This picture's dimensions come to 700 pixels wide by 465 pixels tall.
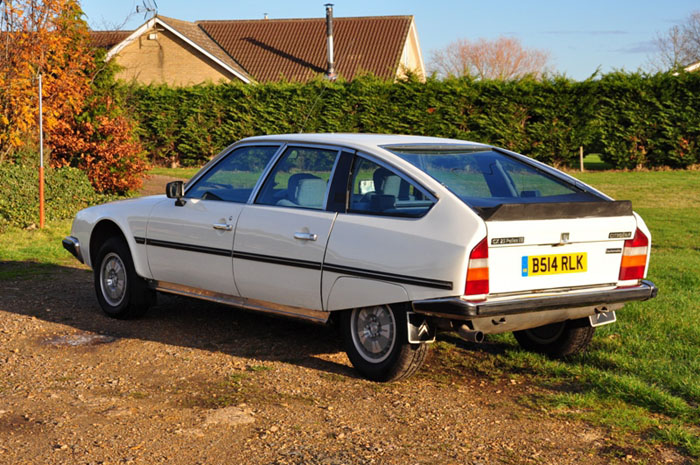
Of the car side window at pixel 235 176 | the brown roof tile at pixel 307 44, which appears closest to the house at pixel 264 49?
the brown roof tile at pixel 307 44

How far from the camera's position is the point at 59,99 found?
1634 centimetres

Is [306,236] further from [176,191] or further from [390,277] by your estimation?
[176,191]

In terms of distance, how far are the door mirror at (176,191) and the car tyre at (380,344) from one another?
6.42 ft

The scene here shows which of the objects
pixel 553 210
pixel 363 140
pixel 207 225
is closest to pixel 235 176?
pixel 207 225

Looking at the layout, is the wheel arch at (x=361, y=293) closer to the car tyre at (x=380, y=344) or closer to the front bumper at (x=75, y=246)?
the car tyre at (x=380, y=344)

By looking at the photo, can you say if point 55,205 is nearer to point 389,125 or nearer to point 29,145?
point 29,145

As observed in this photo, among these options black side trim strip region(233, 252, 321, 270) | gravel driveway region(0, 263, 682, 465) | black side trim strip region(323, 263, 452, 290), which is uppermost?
black side trim strip region(323, 263, 452, 290)

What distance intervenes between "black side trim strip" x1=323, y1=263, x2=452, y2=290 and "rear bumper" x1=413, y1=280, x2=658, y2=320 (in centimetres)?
9

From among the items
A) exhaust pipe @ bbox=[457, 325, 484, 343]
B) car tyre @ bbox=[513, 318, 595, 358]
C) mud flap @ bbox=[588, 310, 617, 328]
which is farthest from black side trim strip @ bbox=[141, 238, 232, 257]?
mud flap @ bbox=[588, 310, 617, 328]

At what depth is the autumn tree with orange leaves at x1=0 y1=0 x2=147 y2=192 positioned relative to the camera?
15192 millimetres

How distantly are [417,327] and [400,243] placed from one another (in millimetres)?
541

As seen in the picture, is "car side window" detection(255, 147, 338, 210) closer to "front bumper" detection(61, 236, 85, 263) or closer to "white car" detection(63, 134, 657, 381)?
"white car" detection(63, 134, 657, 381)

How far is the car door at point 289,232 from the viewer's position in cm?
588

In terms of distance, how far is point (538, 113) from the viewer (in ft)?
87.4
